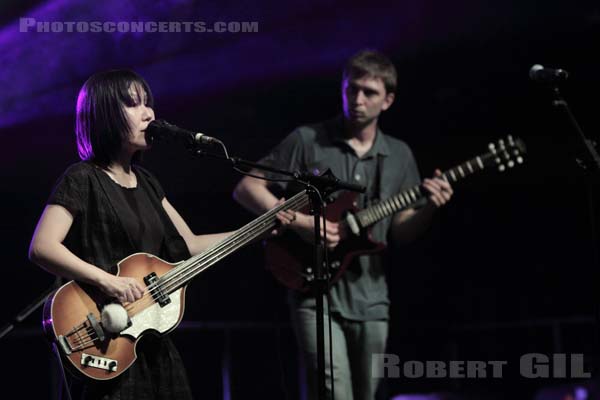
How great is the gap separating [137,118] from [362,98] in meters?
1.48

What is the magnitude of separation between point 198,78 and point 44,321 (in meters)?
2.35

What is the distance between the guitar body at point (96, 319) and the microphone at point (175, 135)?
44 cm

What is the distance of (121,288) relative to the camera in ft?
8.86

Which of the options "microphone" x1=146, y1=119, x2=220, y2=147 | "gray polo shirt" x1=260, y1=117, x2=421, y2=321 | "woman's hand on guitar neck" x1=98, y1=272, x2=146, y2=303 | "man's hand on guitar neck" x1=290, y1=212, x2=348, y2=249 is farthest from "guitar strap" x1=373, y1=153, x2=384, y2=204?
"woman's hand on guitar neck" x1=98, y1=272, x2=146, y2=303

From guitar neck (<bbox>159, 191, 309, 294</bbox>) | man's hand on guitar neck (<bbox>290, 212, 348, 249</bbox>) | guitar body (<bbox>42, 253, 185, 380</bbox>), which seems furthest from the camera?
man's hand on guitar neck (<bbox>290, 212, 348, 249</bbox>)

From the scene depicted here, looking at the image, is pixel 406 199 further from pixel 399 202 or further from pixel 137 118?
pixel 137 118

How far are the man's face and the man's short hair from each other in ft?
0.09

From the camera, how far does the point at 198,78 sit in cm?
470

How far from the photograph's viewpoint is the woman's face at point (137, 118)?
2.93 metres

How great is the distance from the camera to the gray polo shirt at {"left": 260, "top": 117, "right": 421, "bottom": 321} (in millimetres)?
3863

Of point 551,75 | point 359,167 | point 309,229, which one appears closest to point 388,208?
point 359,167

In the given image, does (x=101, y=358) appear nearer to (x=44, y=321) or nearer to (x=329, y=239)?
(x=44, y=321)

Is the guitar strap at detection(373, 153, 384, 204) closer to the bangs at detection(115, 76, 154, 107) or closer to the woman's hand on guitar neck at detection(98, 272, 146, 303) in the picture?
the bangs at detection(115, 76, 154, 107)

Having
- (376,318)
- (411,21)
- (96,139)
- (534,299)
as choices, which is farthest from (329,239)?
(534,299)
